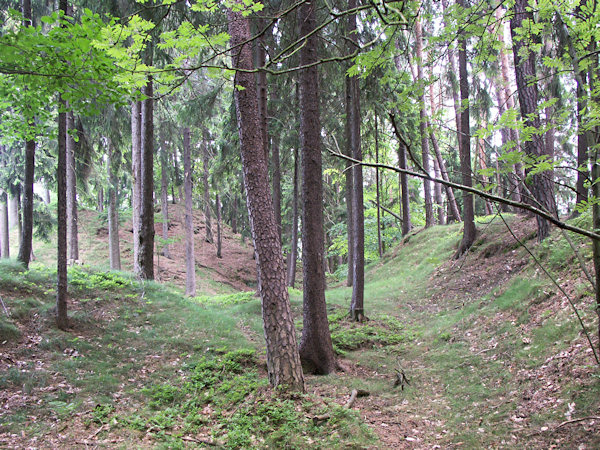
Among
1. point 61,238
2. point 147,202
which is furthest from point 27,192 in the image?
point 61,238

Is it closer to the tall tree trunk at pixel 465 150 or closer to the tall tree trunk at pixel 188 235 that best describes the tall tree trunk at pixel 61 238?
the tall tree trunk at pixel 188 235

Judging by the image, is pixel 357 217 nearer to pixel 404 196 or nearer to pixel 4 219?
pixel 404 196

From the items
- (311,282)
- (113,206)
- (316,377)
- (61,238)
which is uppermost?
(113,206)

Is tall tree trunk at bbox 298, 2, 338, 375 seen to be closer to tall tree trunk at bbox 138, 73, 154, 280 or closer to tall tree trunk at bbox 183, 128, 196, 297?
tall tree trunk at bbox 138, 73, 154, 280

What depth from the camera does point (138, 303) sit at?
9.70 meters

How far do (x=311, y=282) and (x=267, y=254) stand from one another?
160 cm

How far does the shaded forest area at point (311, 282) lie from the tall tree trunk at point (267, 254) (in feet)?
0.09

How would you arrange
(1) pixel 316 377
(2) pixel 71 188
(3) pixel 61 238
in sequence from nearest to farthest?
(1) pixel 316 377, (3) pixel 61 238, (2) pixel 71 188

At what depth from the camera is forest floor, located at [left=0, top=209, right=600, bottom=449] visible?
4.46m

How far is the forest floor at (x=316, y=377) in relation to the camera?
4.46m

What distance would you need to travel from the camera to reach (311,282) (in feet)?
22.9

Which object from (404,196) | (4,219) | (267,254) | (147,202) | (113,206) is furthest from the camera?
(4,219)

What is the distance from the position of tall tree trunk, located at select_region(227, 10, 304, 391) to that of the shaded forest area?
27 millimetres

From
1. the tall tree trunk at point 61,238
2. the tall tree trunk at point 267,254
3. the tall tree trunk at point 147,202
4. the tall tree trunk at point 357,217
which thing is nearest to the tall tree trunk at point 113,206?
the tall tree trunk at point 147,202
